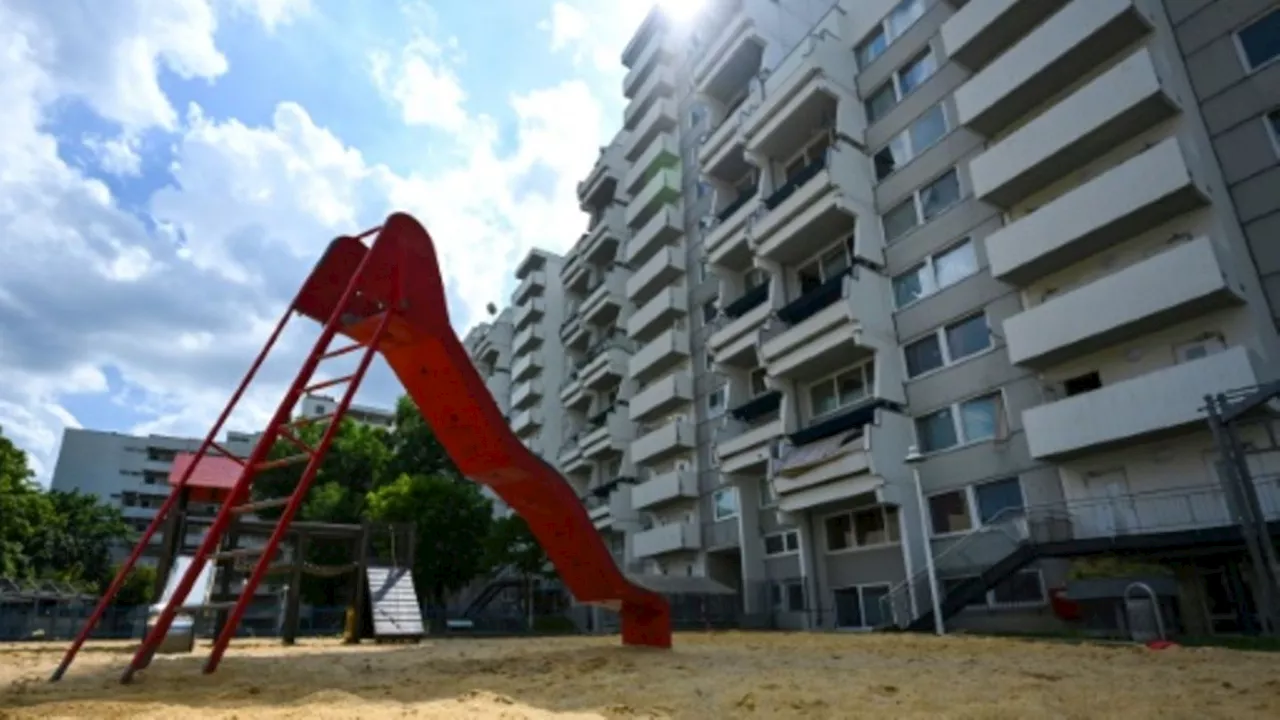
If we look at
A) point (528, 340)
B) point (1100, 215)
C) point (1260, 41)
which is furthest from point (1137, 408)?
point (528, 340)

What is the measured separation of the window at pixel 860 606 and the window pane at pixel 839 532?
157cm

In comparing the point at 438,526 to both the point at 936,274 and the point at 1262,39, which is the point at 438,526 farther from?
the point at 1262,39

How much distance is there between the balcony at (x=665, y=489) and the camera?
3500cm

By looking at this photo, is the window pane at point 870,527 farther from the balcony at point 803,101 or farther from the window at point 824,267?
the balcony at point 803,101

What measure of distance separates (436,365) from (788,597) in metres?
22.4

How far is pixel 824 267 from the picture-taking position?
29422 millimetres

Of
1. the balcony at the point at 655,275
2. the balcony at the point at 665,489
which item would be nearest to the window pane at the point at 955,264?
the balcony at the point at 665,489

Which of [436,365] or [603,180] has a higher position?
[603,180]

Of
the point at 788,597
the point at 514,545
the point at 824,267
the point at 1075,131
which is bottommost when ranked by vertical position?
the point at 788,597

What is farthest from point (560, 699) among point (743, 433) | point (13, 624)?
point (13, 624)

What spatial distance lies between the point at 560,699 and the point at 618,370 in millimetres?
36136

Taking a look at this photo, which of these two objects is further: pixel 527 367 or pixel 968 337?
pixel 527 367

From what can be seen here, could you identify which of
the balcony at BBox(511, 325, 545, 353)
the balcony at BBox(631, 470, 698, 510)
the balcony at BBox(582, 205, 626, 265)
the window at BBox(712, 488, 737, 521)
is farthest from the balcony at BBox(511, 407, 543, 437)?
the window at BBox(712, 488, 737, 521)

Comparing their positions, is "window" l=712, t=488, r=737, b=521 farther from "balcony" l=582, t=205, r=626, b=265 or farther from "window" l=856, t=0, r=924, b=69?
"window" l=856, t=0, r=924, b=69
